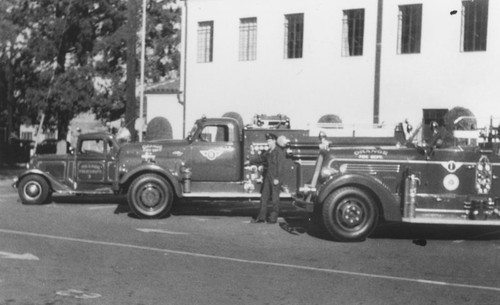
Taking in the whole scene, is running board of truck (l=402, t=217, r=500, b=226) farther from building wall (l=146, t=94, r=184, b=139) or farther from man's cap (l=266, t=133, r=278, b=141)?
building wall (l=146, t=94, r=184, b=139)

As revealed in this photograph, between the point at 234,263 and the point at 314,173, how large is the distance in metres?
3.32

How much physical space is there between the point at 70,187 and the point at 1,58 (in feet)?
93.7

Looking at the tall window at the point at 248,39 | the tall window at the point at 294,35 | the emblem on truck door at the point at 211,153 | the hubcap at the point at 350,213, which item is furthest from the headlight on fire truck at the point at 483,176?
the tall window at the point at 248,39

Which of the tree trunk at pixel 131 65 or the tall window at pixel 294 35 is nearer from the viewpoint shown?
the tree trunk at pixel 131 65

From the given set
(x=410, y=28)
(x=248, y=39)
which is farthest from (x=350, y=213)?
A: (x=248, y=39)

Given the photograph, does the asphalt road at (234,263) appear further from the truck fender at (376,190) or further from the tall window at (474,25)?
the tall window at (474,25)

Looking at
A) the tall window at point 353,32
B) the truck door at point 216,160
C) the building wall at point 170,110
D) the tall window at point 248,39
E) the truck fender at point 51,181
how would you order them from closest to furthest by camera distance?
1. the truck door at point 216,160
2. the truck fender at point 51,181
3. the tall window at point 353,32
4. the tall window at point 248,39
5. the building wall at point 170,110

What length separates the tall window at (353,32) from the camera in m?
27.6

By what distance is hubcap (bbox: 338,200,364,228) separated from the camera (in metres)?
12.6

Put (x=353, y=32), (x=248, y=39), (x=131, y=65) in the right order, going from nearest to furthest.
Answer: (x=131, y=65)
(x=353, y=32)
(x=248, y=39)

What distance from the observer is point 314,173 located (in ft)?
43.3

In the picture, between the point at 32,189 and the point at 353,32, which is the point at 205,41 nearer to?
the point at 353,32

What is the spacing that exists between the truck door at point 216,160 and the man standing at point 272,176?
2.61 feet

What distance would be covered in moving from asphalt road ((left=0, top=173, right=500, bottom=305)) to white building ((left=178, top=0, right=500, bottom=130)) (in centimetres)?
1117
